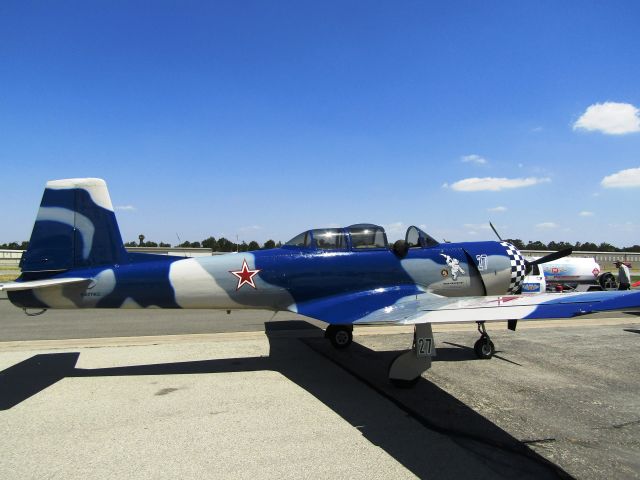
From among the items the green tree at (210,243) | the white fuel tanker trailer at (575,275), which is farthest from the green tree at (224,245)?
the white fuel tanker trailer at (575,275)

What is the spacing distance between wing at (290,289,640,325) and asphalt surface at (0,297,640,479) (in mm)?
1062

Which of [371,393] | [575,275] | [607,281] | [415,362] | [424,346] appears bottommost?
[371,393]

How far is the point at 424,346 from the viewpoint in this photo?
5.73 m

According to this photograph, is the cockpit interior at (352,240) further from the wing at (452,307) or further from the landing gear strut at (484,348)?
the landing gear strut at (484,348)

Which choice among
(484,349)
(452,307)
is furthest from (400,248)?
(484,349)

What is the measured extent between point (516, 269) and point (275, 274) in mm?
4615

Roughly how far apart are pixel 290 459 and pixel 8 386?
4816 millimetres

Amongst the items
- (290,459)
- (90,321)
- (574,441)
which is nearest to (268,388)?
(290,459)

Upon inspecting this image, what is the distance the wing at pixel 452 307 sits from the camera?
4.55 m

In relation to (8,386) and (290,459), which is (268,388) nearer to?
(290,459)

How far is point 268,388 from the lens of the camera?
5914 mm

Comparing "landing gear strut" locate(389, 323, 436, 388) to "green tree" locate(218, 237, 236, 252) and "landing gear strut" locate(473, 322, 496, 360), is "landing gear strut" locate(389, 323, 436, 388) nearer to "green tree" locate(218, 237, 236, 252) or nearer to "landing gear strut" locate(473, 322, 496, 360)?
"landing gear strut" locate(473, 322, 496, 360)

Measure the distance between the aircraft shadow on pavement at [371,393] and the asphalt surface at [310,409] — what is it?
0.07 ft

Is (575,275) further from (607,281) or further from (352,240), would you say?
(352,240)
